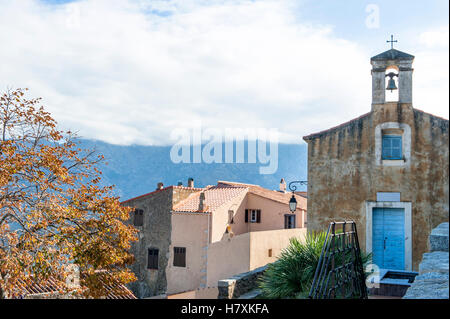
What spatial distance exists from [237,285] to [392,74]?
835cm

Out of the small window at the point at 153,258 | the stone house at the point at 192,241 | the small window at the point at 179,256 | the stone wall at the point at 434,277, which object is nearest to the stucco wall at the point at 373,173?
the stone wall at the point at 434,277

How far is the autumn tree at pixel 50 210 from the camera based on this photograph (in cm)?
940

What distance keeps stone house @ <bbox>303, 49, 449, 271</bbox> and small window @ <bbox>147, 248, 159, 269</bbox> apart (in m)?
16.0

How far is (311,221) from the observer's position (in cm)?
1451

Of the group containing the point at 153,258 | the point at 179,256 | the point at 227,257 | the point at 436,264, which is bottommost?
the point at 153,258

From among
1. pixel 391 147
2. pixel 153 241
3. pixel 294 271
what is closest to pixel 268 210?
pixel 153 241

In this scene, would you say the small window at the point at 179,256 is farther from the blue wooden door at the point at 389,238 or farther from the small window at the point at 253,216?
the blue wooden door at the point at 389,238

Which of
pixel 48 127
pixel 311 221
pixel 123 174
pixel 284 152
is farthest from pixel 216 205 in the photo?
pixel 284 152

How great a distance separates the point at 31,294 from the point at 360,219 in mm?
11514

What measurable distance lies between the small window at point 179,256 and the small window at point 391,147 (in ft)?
52.2

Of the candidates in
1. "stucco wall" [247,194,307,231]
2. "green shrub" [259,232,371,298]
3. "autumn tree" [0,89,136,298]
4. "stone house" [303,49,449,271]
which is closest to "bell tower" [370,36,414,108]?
"stone house" [303,49,449,271]

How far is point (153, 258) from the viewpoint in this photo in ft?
92.7

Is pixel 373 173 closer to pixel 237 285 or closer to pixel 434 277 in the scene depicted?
pixel 237 285

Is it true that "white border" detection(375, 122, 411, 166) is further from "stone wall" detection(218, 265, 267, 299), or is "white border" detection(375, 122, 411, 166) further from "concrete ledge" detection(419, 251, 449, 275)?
"concrete ledge" detection(419, 251, 449, 275)
